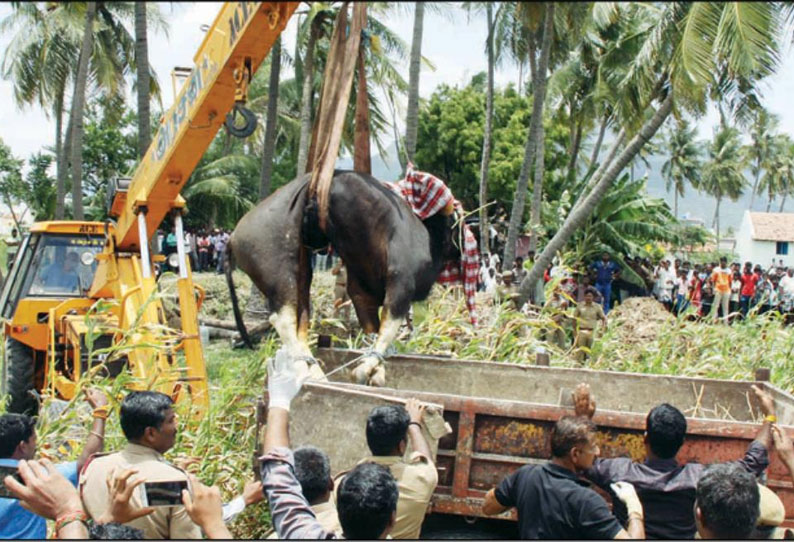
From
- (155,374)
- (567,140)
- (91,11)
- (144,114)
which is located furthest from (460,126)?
(155,374)

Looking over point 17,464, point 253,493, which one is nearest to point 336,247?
point 253,493

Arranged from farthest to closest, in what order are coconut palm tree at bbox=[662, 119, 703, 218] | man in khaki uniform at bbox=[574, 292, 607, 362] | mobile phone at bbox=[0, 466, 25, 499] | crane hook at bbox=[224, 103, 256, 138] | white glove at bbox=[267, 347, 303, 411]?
coconut palm tree at bbox=[662, 119, 703, 218]
man in khaki uniform at bbox=[574, 292, 607, 362]
crane hook at bbox=[224, 103, 256, 138]
white glove at bbox=[267, 347, 303, 411]
mobile phone at bbox=[0, 466, 25, 499]

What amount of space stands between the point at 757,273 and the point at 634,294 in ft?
10.5

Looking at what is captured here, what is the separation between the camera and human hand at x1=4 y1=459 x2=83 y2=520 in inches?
110

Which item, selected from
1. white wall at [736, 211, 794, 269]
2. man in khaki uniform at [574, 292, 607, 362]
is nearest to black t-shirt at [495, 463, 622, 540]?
man in khaki uniform at [574, 292, 607, 362]

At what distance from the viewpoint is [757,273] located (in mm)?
20578

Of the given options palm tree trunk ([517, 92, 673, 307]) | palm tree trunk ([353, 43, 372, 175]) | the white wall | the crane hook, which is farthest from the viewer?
the white wall

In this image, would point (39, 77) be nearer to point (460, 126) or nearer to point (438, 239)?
point (460, 126)

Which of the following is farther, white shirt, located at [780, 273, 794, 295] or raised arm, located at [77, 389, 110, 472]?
white shirt, located at [780, 273, 794, 295]

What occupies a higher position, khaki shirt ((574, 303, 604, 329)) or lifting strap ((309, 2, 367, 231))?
lifting strap ((309, 2, 367, 231))

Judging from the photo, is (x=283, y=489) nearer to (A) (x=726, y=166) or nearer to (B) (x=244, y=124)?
(B) (x=244, y=124)

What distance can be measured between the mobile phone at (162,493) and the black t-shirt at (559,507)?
1438 mm

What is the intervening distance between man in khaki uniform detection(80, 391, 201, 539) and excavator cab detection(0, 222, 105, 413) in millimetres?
4992

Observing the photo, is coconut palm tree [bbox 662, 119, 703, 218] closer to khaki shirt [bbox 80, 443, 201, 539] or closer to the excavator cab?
the excavator cab
